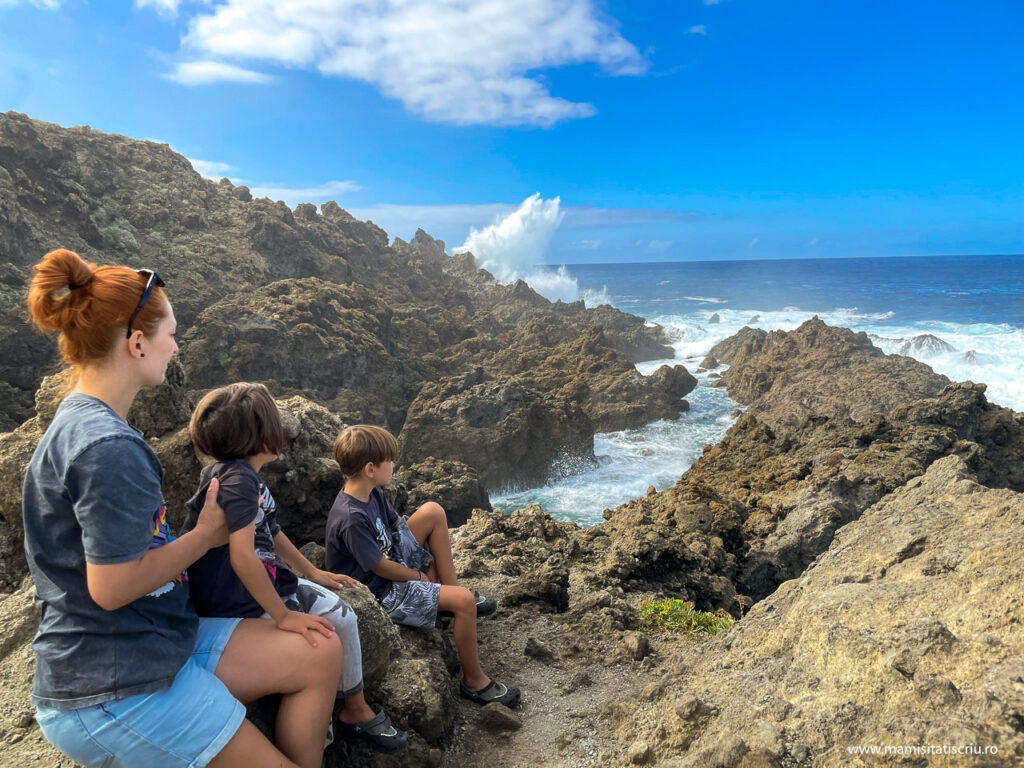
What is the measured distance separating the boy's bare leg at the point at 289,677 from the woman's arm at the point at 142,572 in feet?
1.48

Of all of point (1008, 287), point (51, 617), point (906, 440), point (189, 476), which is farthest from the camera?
point (1008, 287)

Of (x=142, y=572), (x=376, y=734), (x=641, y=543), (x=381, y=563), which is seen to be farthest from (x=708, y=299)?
(x=142, y=572)

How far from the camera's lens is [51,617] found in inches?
72.9

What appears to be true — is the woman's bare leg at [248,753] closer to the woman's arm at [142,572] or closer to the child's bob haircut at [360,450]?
the woman's arm at [142,572]

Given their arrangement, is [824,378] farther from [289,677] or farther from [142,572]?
[142,572]

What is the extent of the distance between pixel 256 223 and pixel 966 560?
31667mm

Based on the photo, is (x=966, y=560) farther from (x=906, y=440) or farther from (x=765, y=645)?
(x=906, y=440)

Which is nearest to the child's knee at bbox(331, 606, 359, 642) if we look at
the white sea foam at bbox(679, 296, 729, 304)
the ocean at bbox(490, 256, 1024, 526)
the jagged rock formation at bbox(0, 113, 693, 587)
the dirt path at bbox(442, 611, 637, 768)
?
the dirt path at bbox(442, 611, 637, 768)

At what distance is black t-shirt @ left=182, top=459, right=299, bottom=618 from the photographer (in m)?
2.21

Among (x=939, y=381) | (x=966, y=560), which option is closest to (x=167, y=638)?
(x=966, y=560)

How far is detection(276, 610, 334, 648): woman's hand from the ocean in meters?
13.1

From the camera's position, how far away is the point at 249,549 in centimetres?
222

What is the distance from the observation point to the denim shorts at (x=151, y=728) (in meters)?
1.82

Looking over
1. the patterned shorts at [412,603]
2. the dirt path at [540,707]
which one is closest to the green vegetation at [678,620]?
the dirt path at [540,707]
